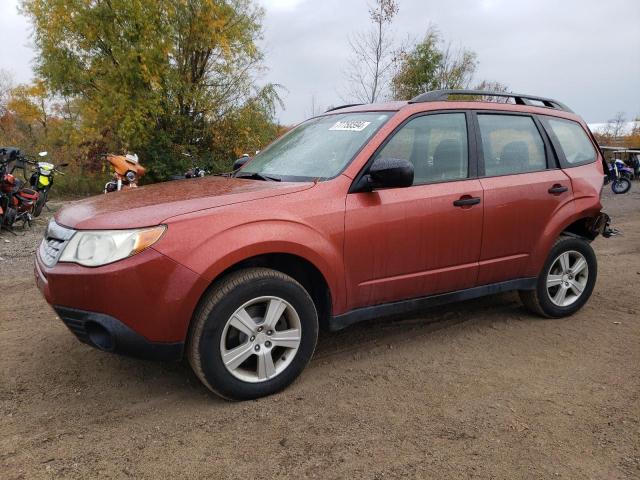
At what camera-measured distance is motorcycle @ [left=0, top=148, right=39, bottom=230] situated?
26.3ft

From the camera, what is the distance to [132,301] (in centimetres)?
256

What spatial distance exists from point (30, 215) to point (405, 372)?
7.84m

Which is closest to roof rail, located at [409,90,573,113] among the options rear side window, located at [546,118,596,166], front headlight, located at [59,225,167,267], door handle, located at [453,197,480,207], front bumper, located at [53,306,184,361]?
rear side window, located at [546,118,596,166]

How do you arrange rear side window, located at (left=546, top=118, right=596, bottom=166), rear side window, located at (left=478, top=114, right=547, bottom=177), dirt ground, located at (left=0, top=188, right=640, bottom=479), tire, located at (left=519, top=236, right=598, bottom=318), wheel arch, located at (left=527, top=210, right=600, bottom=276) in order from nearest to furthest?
dirt ground, located at (left=0, top=188, right=640, bottom=479), rear side window, located at (left=478, top=114, right=547, bottom=177), wheel arch, located at (left=527, top=210, right=600, bottom=276), tire, located at (left=519, top=236, right=598, bottom=318), rear side window, located at (left=546, top=118, right=596, bottom=166)

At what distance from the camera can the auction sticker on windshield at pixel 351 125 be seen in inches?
141

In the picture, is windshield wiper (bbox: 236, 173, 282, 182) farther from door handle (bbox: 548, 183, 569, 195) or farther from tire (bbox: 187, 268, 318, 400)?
door handle (bbox: 548, 183, 569, 195)

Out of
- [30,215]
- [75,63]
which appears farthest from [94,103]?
[30,215]

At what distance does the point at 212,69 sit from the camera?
57.7 feet

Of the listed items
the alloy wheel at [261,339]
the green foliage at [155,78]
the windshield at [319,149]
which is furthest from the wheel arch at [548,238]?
the green foliage at [155,78]

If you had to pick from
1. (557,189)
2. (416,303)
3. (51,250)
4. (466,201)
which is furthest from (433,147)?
(51,250)

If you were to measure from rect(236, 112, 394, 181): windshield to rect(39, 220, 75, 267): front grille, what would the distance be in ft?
4.33

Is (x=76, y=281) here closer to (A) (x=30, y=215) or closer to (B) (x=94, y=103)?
(A) (x=30, y=215)

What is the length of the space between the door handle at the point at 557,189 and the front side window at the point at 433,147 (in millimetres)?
850

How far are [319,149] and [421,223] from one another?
0.89 metres
